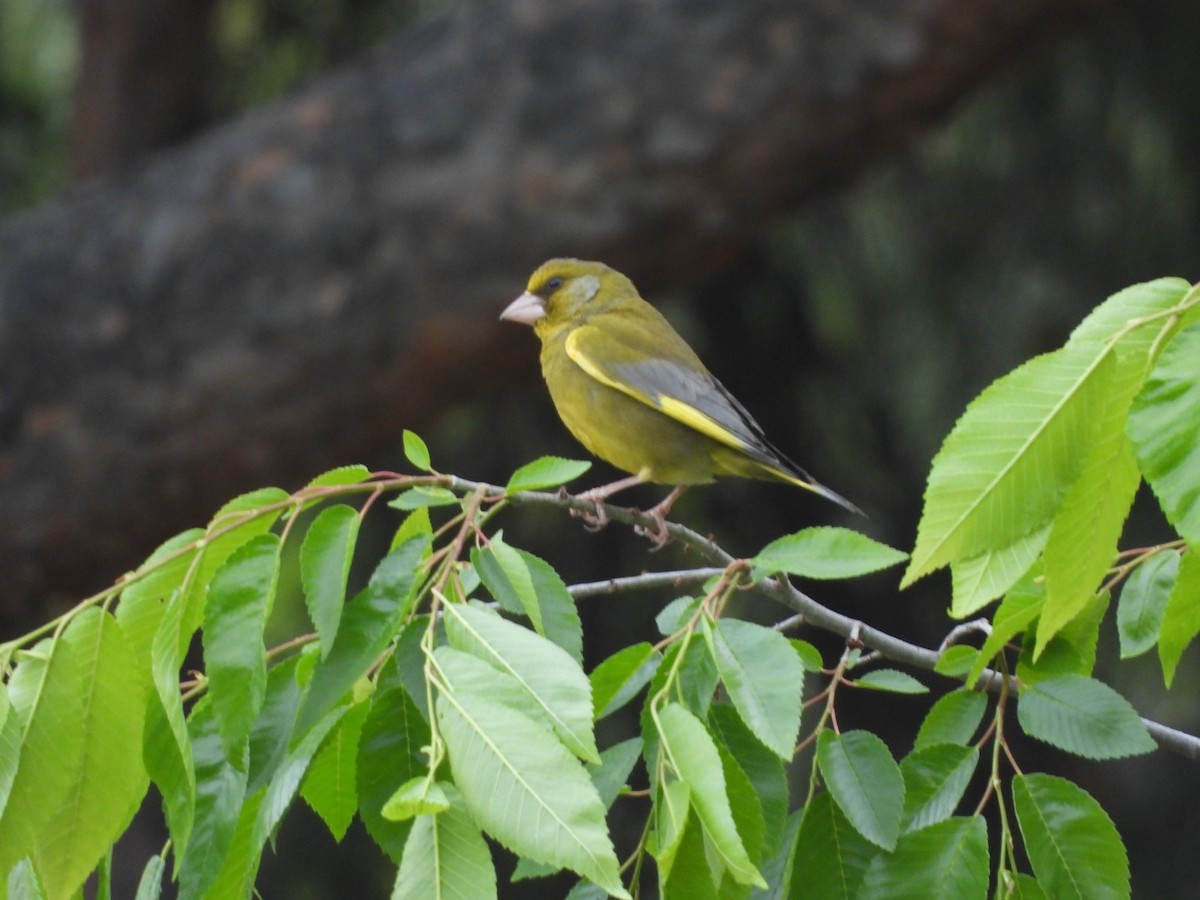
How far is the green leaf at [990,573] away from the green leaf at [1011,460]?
0.09 m

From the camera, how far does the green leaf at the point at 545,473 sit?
60.1 inches

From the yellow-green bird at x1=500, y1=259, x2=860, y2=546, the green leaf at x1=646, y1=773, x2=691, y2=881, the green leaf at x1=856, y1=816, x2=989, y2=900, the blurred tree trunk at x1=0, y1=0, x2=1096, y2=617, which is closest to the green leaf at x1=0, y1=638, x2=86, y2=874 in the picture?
the green leaf at x1=646, y1=773, x2=691, y2=881

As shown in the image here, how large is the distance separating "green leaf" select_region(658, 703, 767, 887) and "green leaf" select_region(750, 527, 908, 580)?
9.6 inches

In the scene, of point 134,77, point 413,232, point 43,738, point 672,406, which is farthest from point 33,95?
point 43,738

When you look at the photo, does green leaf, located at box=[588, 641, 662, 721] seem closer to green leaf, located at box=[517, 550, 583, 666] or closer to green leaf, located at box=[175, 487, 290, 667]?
green leaf, located at box=[517, 550, 583, 666]

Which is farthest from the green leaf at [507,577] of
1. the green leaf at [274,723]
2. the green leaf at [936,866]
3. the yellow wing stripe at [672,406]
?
the yellow wing stripe at [672,406]

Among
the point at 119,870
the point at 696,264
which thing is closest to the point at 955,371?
the point at 696,264

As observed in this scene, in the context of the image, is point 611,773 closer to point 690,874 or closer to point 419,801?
A: point 690,874

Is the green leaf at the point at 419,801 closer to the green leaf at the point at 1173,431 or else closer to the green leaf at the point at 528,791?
the green leaf at the point at 528,791

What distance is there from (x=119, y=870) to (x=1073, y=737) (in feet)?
18.5

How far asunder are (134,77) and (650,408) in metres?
4.33

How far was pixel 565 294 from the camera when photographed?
3564mm

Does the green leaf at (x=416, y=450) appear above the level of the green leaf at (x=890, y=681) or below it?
above

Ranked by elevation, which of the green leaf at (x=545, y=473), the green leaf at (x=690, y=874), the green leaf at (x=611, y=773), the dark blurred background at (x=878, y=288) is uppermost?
the green leaf at (x=545, y=473)
